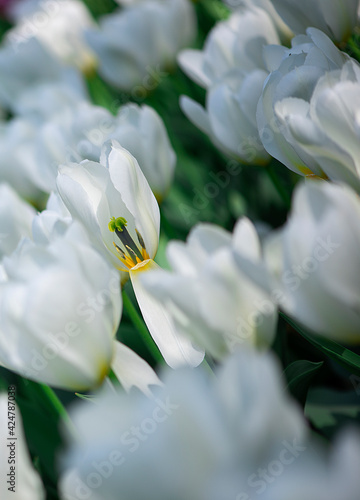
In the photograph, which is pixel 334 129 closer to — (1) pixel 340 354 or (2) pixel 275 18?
(1) pixel 340 354

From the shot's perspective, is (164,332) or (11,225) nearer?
(164,332)

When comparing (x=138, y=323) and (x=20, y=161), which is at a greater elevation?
(x=20, y=161)

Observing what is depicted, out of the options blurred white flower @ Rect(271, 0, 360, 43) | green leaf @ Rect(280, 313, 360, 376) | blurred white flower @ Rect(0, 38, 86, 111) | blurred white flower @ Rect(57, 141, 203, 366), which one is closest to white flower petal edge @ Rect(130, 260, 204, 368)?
blurred white flower @ Rect(57, 141, 203, 366)

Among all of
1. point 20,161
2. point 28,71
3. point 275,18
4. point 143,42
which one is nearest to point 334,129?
point 275,18

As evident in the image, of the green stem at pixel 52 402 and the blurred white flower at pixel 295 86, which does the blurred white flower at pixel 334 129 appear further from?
the green stem at pixel 52 402

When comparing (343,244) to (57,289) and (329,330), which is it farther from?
(57,289)
